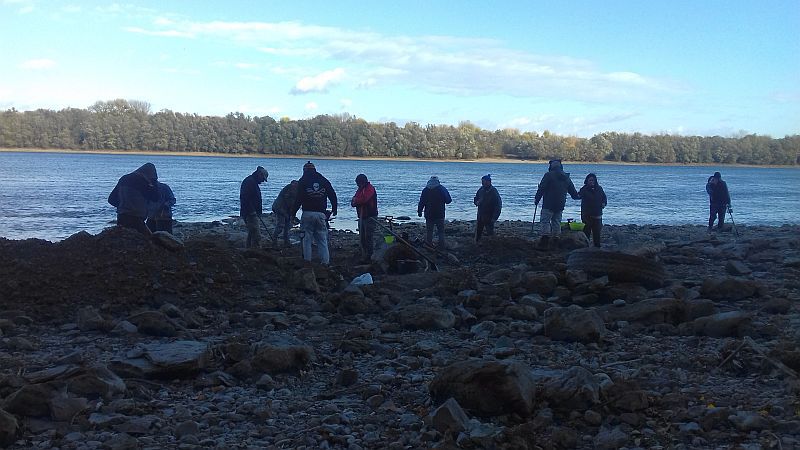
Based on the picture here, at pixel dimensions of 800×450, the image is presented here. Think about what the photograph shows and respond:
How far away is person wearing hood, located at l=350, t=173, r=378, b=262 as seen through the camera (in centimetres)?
1514

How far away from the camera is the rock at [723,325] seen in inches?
354

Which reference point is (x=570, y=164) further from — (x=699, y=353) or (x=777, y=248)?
(x=699, y=353)

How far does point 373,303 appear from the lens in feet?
35.6

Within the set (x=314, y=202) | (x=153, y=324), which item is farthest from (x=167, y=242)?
(x=153, y=324)

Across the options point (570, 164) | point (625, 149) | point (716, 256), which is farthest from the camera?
point (625, 149)

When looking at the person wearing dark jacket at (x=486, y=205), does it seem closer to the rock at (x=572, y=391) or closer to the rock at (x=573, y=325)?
the rock at (x=573, y=325)

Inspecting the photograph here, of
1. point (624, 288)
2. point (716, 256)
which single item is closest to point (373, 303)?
point (624, 288)

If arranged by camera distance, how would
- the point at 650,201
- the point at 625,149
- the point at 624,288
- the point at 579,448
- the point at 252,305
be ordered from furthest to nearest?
the point at 625,149 < the point at 650,201 < the point at 624,288 < the point at 252,305 < the point at 579,448

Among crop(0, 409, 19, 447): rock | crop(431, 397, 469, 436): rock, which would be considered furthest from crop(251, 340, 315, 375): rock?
crop(0, 409, 19, 447): rock

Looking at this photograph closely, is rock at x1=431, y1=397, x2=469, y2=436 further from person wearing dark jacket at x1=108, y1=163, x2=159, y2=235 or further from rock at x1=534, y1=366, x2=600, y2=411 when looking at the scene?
person wearing dark jacket at x1=108, y1=163, x2=159, y2=235

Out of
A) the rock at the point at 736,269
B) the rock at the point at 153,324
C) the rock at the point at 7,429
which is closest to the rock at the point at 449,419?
the rock at the point at 7,429

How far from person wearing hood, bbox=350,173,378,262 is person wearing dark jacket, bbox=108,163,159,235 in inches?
147

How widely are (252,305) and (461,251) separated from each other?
6.88m

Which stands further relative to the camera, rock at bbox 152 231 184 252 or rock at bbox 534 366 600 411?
rock at bbox 152 231 184 252
